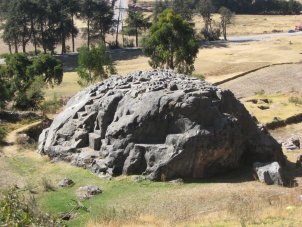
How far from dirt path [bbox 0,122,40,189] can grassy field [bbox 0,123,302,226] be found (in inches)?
6.8

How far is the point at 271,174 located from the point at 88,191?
9.03 metres

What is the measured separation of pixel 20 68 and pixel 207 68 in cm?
2814

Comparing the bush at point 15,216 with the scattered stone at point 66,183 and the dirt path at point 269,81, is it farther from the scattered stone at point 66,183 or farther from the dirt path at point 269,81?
the dirt path at point 269,81

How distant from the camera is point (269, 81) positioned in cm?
5819

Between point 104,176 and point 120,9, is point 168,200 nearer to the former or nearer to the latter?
point 104,176

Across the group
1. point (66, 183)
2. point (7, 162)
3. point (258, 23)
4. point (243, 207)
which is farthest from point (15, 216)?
point (258, 23)

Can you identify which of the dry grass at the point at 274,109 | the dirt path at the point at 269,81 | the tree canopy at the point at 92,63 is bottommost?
the dry grass at the point at 274,109

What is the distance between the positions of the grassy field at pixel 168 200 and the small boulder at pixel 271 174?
51 cm

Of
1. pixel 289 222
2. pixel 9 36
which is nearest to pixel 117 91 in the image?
pixel 289 222

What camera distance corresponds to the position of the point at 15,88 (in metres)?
43.0

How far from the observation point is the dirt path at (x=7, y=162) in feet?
87.0

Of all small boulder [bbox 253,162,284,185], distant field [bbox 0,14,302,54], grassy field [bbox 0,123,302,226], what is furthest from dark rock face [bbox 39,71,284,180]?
distant field [bbox 0,14,302,54]

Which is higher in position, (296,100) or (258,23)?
(258,23)

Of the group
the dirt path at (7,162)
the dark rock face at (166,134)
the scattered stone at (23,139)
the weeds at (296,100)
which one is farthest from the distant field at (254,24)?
the dark rock face at (166,134)
